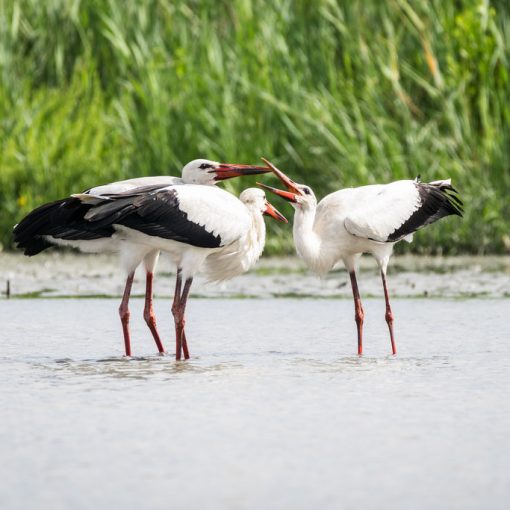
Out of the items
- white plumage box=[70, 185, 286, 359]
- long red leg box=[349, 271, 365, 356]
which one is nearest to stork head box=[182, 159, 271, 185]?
white plumage box=[70, 185, 286, 359]

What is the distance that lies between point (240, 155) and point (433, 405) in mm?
6681

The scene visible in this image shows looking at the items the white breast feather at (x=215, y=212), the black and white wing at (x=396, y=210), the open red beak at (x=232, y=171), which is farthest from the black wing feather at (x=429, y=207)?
the white breast feather at (x=215, y=212)

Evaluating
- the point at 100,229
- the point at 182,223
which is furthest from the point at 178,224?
the point at 100,229

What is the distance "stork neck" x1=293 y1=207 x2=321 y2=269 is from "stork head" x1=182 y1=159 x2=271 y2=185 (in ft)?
1.19

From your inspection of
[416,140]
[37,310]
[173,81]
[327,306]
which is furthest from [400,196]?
[173,81]

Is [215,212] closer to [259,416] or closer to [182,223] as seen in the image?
[182,223]

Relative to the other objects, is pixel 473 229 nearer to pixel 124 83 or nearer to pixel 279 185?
pixel 279 185

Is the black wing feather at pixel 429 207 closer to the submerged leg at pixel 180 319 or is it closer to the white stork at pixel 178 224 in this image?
the white stork at pixel 178 224

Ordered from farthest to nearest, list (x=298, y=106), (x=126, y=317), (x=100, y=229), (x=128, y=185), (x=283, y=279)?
(x=298, y=106)
(x=283, y=279)
(x=128, y=185)
(x=126, y=317)
(x=100, y=229)

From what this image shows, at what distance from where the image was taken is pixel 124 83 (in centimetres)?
1257

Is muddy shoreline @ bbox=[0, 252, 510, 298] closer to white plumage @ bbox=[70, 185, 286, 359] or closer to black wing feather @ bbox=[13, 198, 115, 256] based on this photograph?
white plumage @ bbox=[70, 185, 286, 359]

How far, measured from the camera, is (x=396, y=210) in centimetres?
778

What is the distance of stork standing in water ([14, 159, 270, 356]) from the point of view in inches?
283

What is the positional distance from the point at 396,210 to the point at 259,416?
2835 mm
